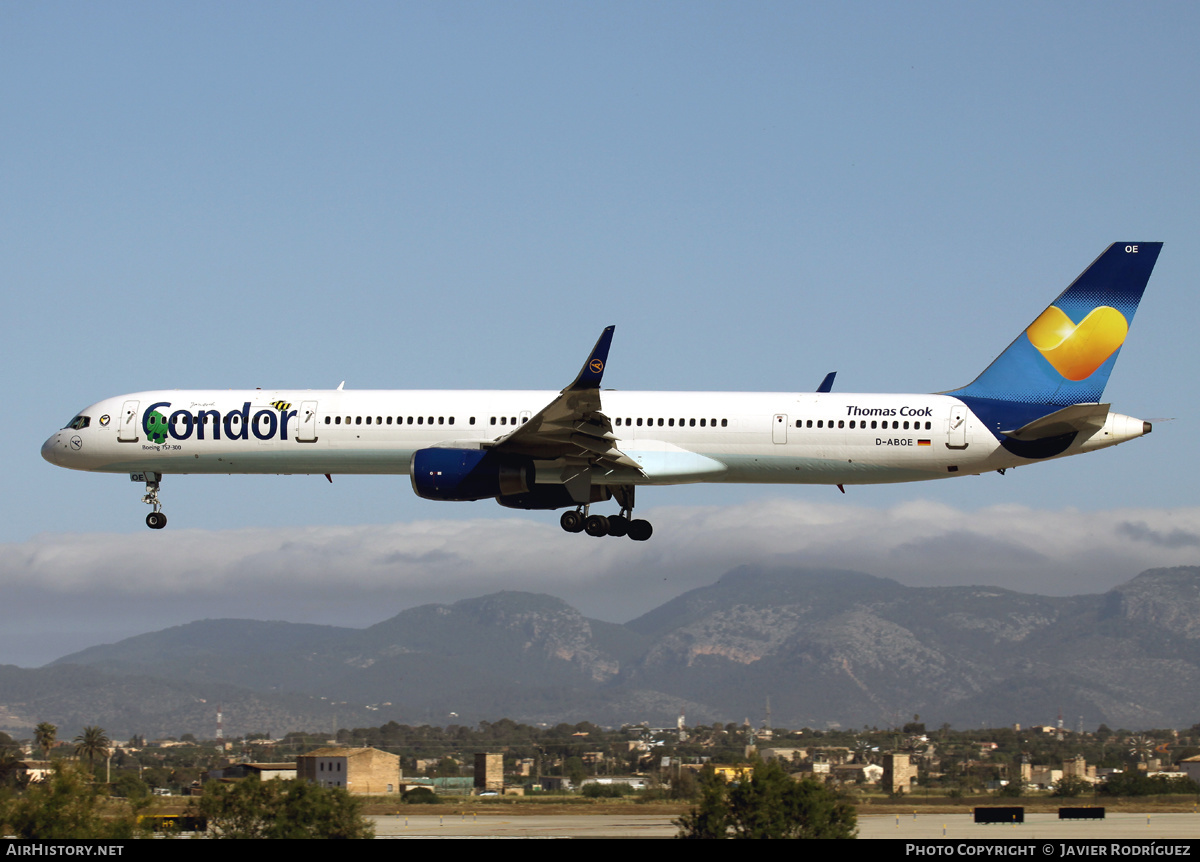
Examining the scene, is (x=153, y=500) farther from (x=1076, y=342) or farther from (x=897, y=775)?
(x=897, y=775)

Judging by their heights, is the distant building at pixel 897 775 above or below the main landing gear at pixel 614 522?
below

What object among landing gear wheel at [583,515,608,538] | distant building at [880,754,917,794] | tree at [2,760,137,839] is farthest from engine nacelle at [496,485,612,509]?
distant building at [880,754,917,794]

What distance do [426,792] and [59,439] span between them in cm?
2780

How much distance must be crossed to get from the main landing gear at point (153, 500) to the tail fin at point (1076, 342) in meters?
32.0

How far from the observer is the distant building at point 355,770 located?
75812 mm

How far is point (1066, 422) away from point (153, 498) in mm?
35832

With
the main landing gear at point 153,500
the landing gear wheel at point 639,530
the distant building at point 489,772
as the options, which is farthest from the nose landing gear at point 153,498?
the distant building at point 489,772

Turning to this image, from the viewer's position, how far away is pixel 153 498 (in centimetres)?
5809

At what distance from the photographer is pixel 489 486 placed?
51.3m

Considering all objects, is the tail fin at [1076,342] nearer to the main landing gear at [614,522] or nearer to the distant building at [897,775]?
the main landing gear at [614,522]

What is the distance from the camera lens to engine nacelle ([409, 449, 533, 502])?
167ft

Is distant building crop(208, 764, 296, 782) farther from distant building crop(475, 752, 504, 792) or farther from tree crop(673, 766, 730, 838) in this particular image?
tree crop(673, 766, 730, 838)

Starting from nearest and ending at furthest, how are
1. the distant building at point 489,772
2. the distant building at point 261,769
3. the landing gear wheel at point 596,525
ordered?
the landing gear wheel at point 596,525 → the distant building at point 261,769 → the distant building at point 489,772
